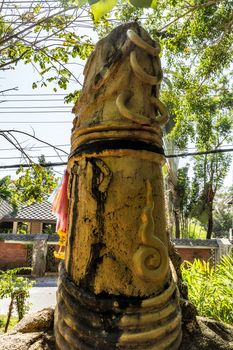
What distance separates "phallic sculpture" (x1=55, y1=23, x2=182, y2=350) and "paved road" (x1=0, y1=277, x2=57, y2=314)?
6992mm

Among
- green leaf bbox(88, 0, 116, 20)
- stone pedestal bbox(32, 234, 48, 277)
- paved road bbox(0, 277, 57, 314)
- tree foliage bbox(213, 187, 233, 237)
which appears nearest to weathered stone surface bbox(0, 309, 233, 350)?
green leaf bbox(88, 0, 116, 20)

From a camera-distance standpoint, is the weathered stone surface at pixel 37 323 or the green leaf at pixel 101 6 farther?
the weathered stone surface at pixel 37 323

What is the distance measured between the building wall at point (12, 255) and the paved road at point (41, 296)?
3.67 feet

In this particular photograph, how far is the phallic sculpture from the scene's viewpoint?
743 millimetres

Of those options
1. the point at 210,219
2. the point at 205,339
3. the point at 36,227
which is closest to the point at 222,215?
the point at 210,219

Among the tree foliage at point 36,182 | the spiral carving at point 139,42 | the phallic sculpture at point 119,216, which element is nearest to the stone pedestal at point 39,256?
the tree foliage at point 36,182

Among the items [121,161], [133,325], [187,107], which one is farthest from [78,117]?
[187,107]

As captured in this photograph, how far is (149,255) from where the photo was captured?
0.76m

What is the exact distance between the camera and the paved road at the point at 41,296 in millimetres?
7738

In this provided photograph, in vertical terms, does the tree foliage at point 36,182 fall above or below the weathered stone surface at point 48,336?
above

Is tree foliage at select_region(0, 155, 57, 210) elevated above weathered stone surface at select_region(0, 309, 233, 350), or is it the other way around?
tree foliage at select_region(0, 155, 57, 210)

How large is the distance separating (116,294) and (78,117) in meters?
0.51

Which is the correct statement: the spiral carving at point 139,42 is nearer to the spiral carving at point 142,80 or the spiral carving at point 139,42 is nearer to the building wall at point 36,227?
the spiral carving at point 142,80

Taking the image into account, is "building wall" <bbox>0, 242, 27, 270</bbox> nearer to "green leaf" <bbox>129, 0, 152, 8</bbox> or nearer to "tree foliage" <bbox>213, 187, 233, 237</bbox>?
"green leaf" <bbox>129, 0, 152, 8</bbox>
